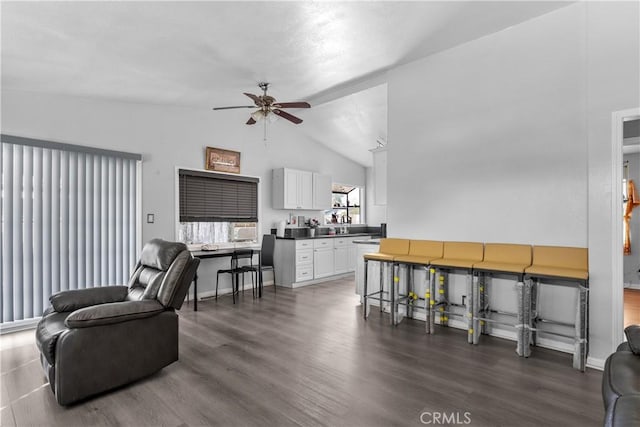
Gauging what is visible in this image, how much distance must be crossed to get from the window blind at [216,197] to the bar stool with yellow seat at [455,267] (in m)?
3.59

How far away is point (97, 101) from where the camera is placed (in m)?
4.34

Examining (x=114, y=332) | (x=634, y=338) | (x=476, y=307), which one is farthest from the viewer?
(x=476, y=307)

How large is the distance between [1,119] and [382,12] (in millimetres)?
4164

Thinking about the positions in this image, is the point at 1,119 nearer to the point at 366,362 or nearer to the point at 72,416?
the point at 72,416

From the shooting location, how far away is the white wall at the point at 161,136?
3926mm

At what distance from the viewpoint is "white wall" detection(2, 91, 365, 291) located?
12.9ft

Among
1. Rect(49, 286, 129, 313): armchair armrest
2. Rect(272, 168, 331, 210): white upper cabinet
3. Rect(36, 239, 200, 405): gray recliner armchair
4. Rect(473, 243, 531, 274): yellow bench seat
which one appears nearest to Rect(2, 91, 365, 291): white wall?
Rect(272, 168, 331, 210): white upper cabinet

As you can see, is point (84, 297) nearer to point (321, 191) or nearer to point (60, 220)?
point (60, 220)

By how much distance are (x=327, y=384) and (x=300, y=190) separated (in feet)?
15.1

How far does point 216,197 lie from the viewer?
5.70 meters

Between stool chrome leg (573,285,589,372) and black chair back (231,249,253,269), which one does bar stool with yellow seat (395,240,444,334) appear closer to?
stool chrome leg (573,285,589,372)

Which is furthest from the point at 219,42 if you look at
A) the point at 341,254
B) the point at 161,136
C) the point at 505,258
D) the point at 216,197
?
the point at 341,254

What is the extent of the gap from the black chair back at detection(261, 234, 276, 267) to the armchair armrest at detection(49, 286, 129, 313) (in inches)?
107

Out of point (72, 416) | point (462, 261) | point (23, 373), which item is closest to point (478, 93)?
point (462, 261)
